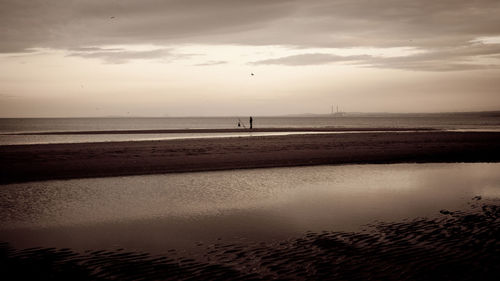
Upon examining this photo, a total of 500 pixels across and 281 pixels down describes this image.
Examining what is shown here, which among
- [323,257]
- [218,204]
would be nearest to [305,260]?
[323,257]

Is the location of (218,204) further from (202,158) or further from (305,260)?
(202,158)

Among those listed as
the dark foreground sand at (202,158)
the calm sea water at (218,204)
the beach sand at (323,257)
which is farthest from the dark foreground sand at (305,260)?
the dark foreground sand at (202,158)

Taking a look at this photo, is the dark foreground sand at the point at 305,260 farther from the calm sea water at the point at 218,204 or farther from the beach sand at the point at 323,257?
the calm sea water at the point at 218,204

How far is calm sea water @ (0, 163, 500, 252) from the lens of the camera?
34.4ft

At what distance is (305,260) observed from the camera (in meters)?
8.30

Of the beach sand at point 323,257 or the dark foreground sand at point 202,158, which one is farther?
the dark foreground sand at point 202,158

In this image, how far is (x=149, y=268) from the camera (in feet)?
25.8

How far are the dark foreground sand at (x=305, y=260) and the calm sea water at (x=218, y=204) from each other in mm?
697

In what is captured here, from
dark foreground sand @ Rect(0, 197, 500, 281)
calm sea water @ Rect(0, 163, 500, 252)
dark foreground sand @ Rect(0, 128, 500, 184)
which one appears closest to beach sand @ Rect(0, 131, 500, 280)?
dark foreground sand @ Rect(0, 197, 500, 281)

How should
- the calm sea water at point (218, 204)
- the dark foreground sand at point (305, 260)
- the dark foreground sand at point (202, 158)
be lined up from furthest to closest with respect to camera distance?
the dark foreground sand at point (202, 158), the calm sea water at point (218, 204), the dark foreground sand at point (305, 260)

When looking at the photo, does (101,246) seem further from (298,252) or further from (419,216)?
(419,216)

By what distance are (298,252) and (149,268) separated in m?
3.16

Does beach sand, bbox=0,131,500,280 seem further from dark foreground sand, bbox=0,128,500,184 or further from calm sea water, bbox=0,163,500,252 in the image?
dark foreground sand, bbox=0,128,500,184

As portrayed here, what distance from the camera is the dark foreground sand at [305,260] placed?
24.6 feet
